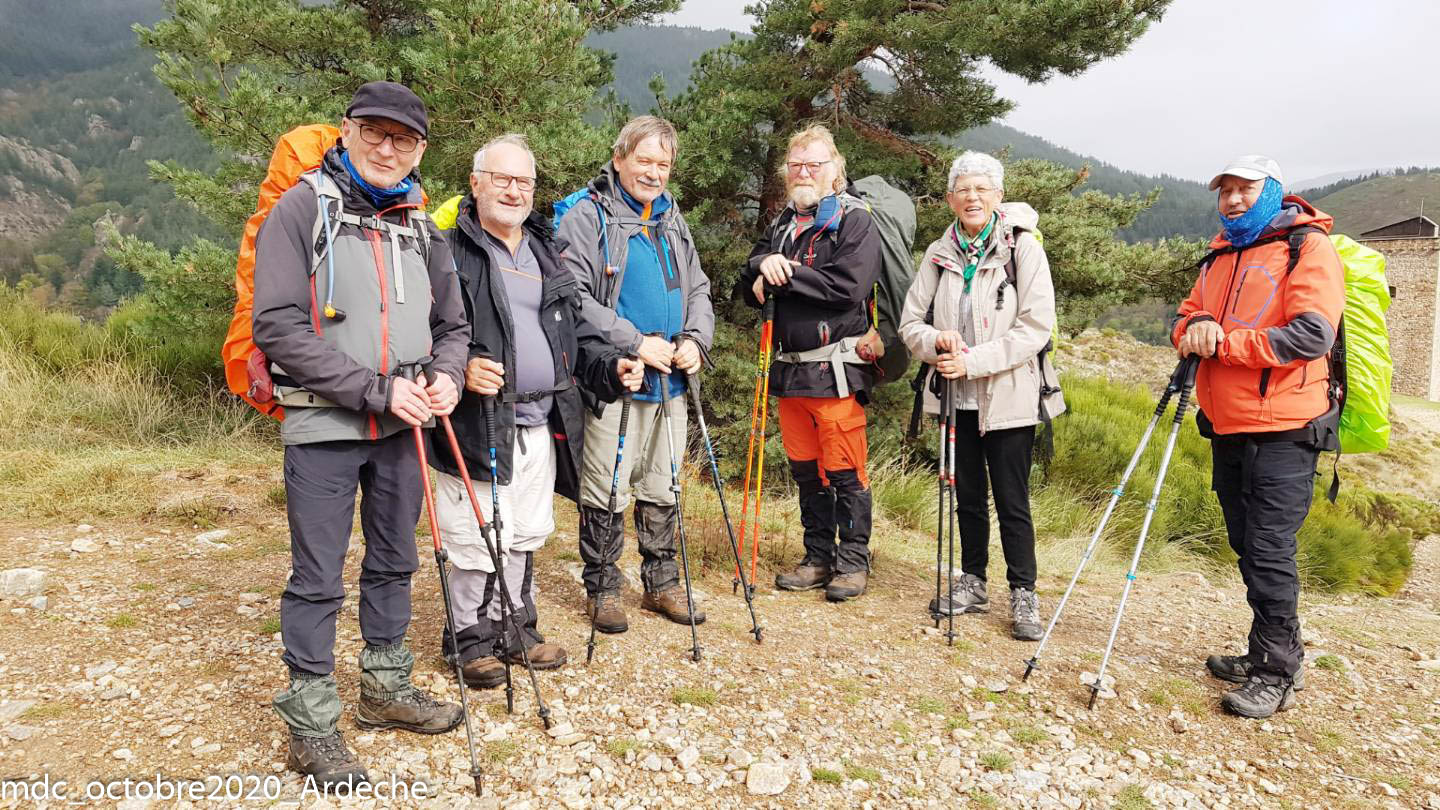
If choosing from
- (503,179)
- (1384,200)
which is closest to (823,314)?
(503,179)

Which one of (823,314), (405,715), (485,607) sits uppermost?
(823,314)

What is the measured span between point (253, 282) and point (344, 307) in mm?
263

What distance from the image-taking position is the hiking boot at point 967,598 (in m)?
4.27

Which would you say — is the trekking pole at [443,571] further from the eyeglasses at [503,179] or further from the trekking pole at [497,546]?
the eyeglasses at [503,179]

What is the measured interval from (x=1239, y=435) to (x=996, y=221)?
55.8 inches

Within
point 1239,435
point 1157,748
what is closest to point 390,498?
point 1157,748

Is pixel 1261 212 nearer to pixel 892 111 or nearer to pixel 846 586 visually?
pixel 846 586

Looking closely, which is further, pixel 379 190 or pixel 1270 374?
pixel 1270 374

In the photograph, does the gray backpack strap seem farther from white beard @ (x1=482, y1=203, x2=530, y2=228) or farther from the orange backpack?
white beard @ (x1=482, y1=203, x2=530, y2=228)

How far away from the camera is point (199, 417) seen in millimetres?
8031

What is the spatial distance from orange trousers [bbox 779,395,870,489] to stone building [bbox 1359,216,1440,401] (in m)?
43.5

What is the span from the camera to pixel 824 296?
4055 mm

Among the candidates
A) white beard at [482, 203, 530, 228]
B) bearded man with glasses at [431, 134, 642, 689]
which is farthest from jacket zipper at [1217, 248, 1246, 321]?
white beard at [482, 203, 530, 228]

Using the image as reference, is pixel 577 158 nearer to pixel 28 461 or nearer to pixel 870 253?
pixel 870 253
